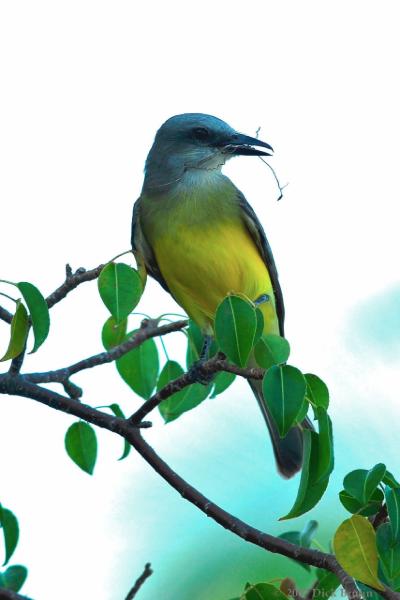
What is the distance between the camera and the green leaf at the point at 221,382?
3102 mm

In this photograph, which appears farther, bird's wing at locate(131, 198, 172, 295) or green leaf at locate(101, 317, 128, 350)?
bird's wing at locate(131, 198, 172, 295)

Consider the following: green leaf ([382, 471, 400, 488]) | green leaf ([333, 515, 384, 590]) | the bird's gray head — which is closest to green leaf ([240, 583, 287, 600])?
green leaf ([333, 515, 384, 590])

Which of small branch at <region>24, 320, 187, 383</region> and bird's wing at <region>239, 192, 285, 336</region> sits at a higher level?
bird's wing at <region>239, 192, 285, 336</region>

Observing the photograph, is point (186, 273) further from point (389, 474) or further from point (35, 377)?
point (389, 474)

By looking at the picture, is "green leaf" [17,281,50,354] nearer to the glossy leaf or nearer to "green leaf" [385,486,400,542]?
the glossy leaf

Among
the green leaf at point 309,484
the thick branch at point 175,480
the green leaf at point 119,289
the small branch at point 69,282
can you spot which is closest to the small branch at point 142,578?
Answer: the thick branch at point 175,480

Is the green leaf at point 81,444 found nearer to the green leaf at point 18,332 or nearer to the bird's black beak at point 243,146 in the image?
the green leaf at point 18,332

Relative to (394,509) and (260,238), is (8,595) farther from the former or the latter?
(260,238)

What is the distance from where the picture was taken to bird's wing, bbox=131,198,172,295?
392cm

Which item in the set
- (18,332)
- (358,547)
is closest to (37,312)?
(18,332)

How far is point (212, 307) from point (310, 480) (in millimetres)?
1647

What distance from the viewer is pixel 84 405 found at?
2.54 m

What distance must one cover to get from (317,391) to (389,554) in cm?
49

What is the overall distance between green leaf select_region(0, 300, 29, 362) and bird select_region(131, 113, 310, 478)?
1302 mm
